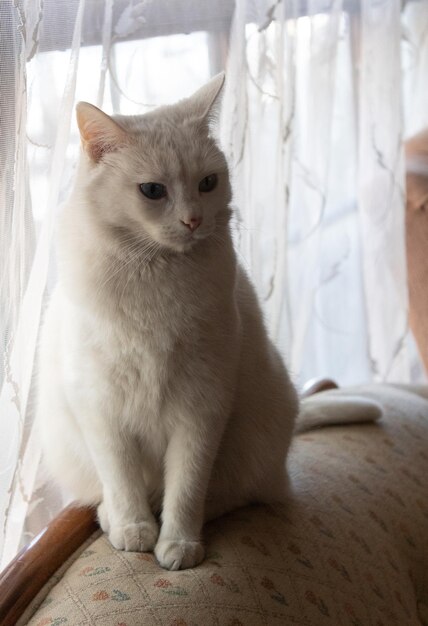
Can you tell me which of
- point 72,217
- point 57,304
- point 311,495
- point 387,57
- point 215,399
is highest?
point 387,57

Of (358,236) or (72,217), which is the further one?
(358,236)

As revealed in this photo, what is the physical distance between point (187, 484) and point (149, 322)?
0.22 metres

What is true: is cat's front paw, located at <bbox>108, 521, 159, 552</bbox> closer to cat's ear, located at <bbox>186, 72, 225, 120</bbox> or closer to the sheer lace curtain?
the sheer lace curtain

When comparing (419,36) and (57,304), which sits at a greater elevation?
(419,36)

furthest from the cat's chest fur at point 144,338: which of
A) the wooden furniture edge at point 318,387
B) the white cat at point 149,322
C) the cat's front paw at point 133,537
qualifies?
the wooden furniture edge at point 318,387

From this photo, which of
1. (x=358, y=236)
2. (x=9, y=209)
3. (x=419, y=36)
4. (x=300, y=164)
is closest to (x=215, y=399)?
(x=9, y=209)

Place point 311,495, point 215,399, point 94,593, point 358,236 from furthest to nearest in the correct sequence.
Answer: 1. point 358,236
2. point 311,495
3. point 215,399
4. point 94,593

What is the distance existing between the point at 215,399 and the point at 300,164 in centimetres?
92

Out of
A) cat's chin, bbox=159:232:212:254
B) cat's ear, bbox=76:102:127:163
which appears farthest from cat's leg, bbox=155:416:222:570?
cat's ear, bbox=76:102:127:163

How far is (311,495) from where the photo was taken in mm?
1227

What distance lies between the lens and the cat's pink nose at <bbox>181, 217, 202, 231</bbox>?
35.8 inches

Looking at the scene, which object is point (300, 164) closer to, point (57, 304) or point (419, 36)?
point (419, 36)

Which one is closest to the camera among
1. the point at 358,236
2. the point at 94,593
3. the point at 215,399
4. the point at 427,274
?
the point at 94,593

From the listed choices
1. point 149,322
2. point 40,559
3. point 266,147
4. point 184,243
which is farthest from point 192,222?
point 266,147
